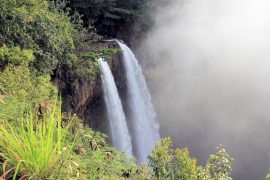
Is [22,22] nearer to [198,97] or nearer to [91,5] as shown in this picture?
[91,5]

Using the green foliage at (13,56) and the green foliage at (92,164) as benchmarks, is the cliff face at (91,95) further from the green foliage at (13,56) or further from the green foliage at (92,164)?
the green foliage at (92,164)

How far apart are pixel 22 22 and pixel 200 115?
614 inches

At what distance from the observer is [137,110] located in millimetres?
16812

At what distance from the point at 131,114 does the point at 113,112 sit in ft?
7.89

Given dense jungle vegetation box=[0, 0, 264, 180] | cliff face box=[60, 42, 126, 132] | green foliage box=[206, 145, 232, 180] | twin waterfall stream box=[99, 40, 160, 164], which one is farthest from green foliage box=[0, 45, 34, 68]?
twin waterfall stream box=[99, 40, 160, 164]

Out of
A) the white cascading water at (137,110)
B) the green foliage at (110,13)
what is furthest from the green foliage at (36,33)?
the green foliage at (110,13)

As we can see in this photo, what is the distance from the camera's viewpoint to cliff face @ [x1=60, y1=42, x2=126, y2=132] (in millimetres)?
11875

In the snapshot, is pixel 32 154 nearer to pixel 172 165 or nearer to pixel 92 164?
pixel 92 164

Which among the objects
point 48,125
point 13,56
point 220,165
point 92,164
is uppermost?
point 13,56

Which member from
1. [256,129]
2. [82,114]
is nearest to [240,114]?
[256,129]

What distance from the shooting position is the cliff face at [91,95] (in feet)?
39.0

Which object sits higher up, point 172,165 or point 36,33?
point 36,33

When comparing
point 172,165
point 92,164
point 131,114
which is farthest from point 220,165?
point 131,114

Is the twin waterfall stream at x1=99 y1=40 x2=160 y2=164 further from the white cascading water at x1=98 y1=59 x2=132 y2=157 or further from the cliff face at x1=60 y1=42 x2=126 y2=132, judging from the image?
the cliff face at x1=60 y1=42 x2=126 y2=132
